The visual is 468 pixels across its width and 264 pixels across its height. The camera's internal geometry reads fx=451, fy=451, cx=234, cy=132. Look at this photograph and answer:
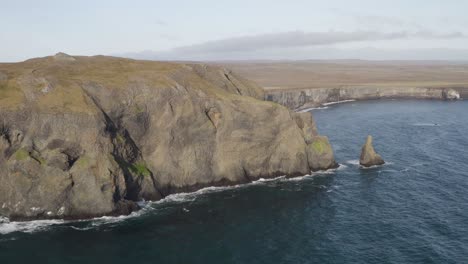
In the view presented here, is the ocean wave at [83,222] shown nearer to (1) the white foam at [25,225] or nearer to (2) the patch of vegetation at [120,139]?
(1) the white foam at [25,225]

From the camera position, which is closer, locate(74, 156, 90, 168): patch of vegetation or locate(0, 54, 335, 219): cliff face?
locate(0, 54, 335, 219): cliff face

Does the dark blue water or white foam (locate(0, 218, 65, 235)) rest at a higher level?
white foam (locate(0, 218, 65, 235))

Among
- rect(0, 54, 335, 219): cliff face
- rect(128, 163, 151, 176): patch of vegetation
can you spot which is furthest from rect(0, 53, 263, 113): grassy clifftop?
rect(128, 163, 151, 176): patch of vegetation

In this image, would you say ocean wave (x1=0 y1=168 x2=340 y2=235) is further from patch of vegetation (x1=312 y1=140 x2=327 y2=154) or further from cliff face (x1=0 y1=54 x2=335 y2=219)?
patch of vegetation (x1=312 y1=140 x2=327 y2=154)

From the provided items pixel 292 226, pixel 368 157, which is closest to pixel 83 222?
pixel 292 226

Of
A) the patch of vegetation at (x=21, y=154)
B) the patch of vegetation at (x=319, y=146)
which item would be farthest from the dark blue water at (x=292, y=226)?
the patch of vegetation at (x=21, y=154)

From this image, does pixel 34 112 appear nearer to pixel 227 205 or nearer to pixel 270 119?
pixel 227 205
